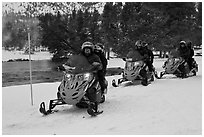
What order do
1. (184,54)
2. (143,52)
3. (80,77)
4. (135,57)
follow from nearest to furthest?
(80,77)
(135,57)
(143,52)
(184,54)

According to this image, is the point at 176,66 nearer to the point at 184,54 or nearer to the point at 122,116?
the point at 184,54

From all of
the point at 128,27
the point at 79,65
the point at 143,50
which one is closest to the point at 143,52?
the point at 143,50

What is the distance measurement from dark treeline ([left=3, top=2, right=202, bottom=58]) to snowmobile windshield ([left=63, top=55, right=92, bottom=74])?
14.7 m

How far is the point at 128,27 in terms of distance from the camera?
72.4 ft

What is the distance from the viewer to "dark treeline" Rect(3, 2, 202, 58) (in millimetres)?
22125

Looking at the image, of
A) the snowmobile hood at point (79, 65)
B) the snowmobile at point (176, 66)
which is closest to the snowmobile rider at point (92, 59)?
A: the snowmobile hood at point (79, 65)

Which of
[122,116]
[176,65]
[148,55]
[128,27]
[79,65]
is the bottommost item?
[122,116]

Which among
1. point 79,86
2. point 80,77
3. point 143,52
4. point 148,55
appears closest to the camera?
point 79,86

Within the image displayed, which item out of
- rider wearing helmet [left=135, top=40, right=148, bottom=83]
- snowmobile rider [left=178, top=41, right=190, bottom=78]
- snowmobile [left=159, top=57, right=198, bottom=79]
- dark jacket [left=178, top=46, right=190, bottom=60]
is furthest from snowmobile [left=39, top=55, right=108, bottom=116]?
dark jacket [left=178, top=46, right=190, bottom=60]

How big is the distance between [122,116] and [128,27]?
53.8ft

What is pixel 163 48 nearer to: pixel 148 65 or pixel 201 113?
pixel 148 65

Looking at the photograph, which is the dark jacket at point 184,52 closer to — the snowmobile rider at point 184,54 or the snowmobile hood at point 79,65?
the snowmobile rider at point 184,54

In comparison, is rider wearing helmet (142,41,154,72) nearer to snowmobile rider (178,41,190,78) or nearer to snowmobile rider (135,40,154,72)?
snowmobile rider (135,40,154,72)

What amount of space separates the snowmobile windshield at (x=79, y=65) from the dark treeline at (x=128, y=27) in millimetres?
14730
